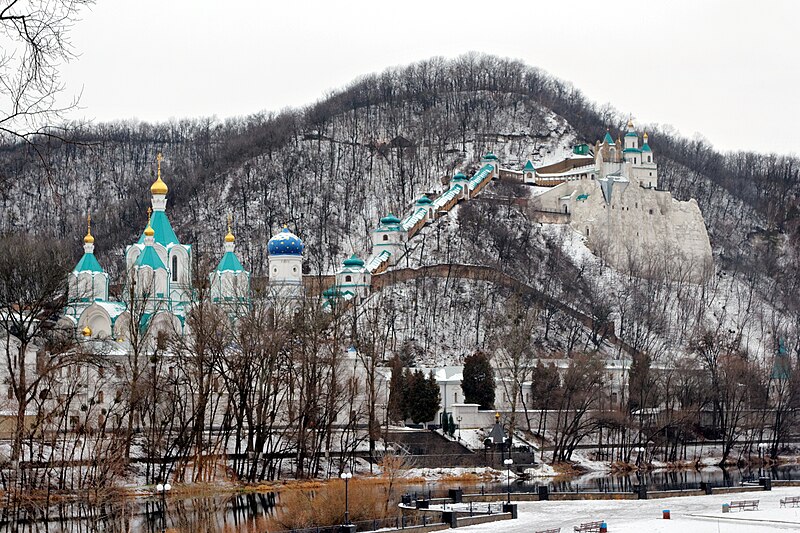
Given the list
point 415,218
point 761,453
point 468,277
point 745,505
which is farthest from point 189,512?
point 415,218

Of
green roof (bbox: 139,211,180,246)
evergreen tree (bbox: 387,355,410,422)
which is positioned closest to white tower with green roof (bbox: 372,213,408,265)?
green roof (bbox: 139,211,180,246)

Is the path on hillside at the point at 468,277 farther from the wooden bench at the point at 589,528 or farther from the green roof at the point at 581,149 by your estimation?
the wooden bench at the point at 589,528

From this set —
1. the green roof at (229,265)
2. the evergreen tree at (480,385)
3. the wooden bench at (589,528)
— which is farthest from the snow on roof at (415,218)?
the wooden bench at (589,528)

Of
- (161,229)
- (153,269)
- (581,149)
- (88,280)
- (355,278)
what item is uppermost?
(581,149)

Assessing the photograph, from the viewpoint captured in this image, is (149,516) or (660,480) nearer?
(149,516)

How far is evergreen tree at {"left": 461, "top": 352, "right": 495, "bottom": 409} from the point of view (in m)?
65.5

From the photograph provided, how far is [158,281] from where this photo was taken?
7144cm

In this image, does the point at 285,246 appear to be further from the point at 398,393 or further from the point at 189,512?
the point at 189,512

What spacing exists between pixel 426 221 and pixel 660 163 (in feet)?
139

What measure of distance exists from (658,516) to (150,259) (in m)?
43.0

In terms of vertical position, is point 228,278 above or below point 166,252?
below

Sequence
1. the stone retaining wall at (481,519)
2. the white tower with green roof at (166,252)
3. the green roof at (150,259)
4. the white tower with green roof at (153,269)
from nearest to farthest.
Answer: the stone retaining wall at (481,519) → the white tower with green roof at (153,269) → the green roof at (150,259) → the white tower with green roof at (166,252)

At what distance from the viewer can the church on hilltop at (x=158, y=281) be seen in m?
67.5

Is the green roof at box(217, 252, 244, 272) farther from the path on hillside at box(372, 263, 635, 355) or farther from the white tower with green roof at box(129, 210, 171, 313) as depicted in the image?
the path on hillside at box(372, 263, 635, 355)
